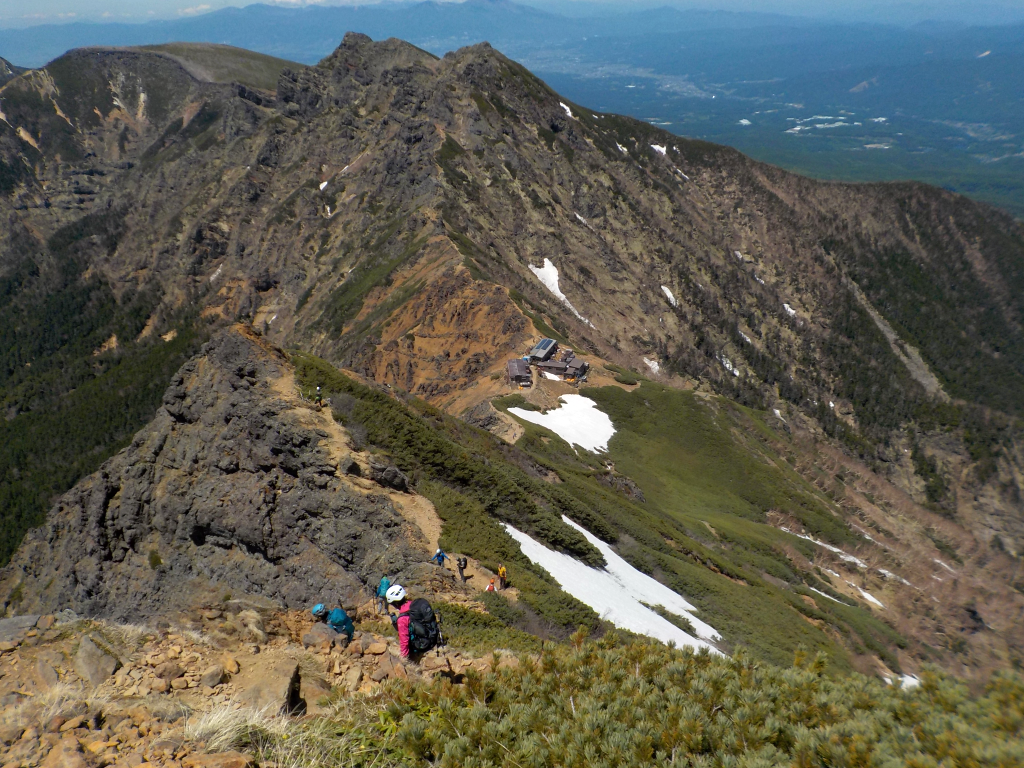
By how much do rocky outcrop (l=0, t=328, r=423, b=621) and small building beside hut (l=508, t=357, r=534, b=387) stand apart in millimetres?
29604

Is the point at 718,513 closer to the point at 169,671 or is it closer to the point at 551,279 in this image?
the point at 169,671

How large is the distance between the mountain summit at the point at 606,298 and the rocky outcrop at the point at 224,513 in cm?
461

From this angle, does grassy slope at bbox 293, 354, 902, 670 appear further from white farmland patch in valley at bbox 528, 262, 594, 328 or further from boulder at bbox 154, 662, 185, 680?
white farmland patch in valley at bbox 528, 262, 594, 328

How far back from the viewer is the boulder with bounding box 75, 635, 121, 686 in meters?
8.85

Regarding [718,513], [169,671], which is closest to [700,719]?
[169,671]

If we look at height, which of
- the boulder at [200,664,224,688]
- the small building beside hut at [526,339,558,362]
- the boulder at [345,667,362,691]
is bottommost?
the small building beside hut at [526,339,558,362]

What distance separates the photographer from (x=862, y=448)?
98.8m

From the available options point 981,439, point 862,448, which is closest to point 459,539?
point 862,448

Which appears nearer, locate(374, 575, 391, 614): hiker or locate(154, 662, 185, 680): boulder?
locate(154, 662, 185, 680): boulder

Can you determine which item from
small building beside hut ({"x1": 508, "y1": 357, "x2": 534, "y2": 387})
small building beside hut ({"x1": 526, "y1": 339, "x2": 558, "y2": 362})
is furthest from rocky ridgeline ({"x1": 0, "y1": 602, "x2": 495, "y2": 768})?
small building beside hut ({"x1": 526, "y1": 339, "x2": 558, "y2": 362})

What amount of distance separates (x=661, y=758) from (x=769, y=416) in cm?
8824

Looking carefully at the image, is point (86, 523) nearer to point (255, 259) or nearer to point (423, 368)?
point (423, 368)

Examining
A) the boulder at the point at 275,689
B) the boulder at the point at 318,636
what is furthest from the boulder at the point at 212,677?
the boulder at the point at 318,636

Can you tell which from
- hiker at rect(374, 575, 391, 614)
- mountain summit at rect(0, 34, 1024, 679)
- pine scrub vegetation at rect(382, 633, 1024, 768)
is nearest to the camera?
pine scrub vegetation at rect(382, 633, 1024, 768)
